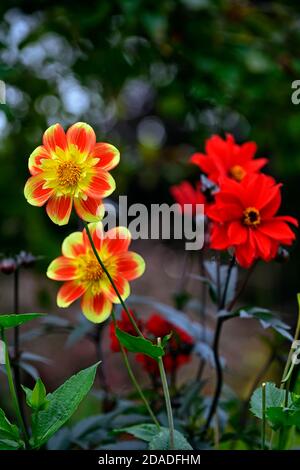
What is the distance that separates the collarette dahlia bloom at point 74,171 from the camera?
0.50m

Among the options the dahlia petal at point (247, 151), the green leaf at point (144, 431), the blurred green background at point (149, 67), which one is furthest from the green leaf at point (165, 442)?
the blurred green background at point (149, 67)

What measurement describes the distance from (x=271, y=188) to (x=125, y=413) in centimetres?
33

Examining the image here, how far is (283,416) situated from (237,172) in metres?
0.32

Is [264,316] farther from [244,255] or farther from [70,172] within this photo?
[70,172]

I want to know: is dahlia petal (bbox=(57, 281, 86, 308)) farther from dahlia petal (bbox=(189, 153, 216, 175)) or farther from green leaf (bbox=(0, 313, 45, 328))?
dahlia petal (bbox=(189, 153, 216, 175))

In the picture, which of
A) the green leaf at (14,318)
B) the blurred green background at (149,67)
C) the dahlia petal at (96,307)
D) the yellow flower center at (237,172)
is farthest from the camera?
the blurred green background at (149,67)

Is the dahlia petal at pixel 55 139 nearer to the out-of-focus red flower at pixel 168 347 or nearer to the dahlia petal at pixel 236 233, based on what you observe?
the dahlia petal at pixel 236 233

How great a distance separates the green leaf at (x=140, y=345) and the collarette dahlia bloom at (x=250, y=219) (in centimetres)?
16

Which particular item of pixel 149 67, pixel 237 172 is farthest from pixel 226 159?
pixel 149 67

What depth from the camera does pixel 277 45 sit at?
4.88ft

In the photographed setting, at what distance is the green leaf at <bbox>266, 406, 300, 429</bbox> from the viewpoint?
468mm

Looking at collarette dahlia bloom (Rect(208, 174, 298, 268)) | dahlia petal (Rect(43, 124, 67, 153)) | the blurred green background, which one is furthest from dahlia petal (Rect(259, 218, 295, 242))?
the blurred green background
